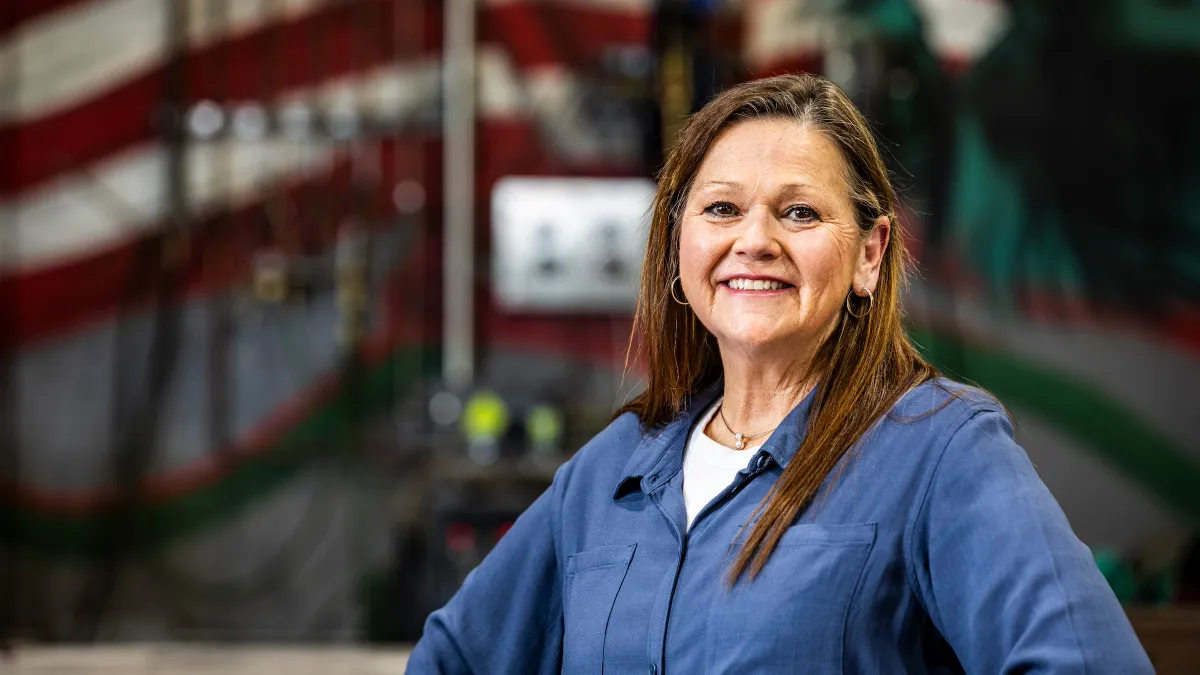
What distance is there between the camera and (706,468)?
152cm

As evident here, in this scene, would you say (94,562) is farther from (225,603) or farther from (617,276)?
(617,276)

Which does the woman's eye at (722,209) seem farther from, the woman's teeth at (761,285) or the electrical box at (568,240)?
the electrical box at (568,240)

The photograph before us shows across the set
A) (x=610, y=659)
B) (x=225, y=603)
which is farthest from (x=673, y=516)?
(x=225, y=603)

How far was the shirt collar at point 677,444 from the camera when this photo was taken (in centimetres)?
142

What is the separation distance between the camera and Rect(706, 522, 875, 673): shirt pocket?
49.3 inches

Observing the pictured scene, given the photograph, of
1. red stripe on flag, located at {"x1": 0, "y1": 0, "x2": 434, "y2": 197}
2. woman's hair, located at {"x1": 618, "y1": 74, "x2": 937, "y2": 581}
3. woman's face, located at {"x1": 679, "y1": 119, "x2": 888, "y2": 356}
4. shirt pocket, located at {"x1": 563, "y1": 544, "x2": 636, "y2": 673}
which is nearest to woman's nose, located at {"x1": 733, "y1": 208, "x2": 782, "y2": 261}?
woman's face, located at {"x1": 679, "y1": 119, "x2": 888, "y2": 356}

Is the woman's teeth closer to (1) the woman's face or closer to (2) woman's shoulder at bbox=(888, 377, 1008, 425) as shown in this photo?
(1) the woman's face

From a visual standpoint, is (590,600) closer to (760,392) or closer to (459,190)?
(760,392)

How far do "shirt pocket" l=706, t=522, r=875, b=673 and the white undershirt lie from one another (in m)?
0.15

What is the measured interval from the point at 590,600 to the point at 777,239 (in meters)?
0.45

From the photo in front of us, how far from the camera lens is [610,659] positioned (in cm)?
141

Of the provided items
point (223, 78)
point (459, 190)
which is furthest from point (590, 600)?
point (223, 78)

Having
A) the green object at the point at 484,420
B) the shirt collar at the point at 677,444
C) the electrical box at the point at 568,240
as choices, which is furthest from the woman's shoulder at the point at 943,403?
the electrical box at the point at 568,240

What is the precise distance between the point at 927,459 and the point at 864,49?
4142 mm
